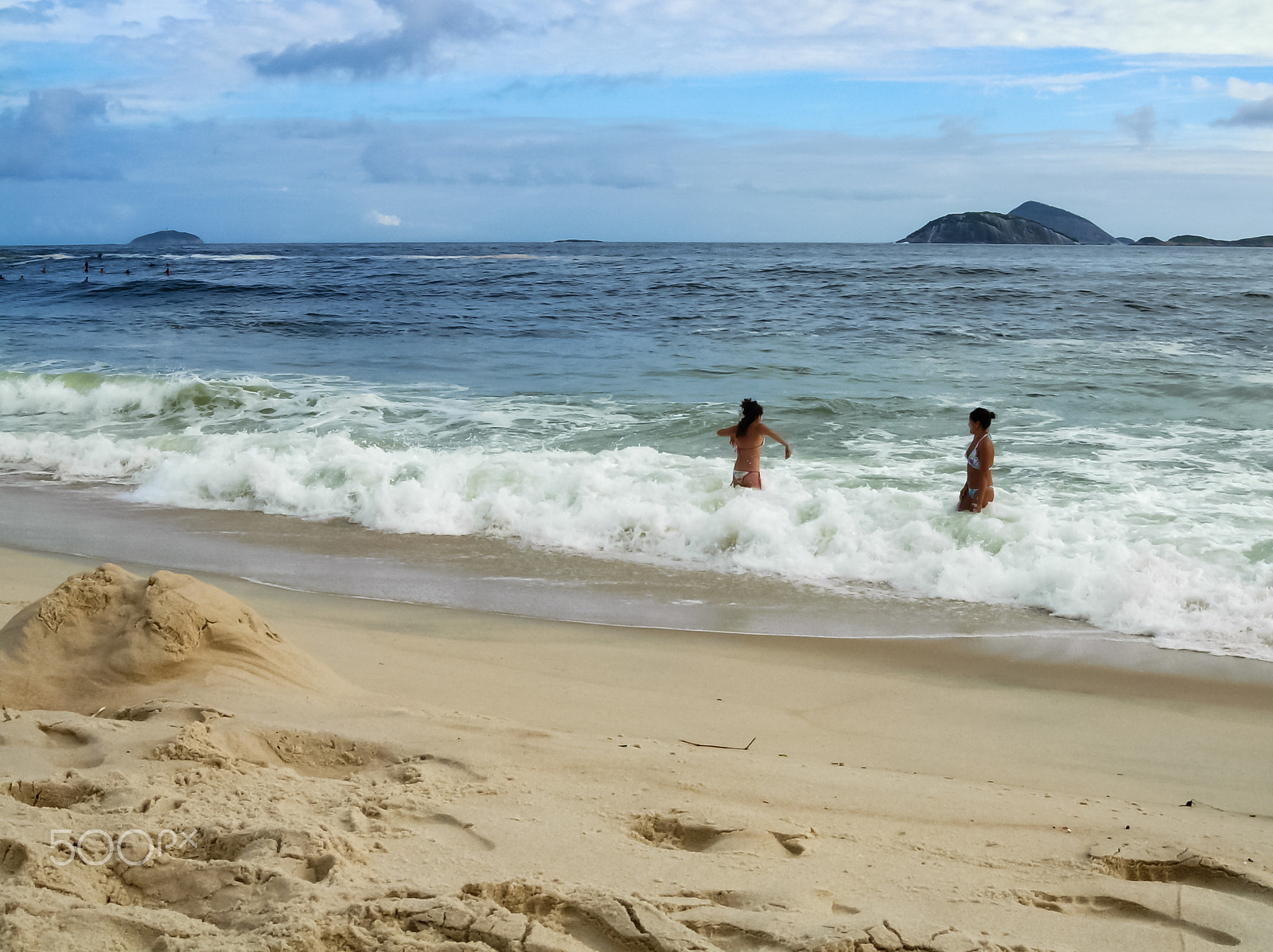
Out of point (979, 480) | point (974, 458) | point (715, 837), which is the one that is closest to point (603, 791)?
point (715, 837)

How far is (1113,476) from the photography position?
895cm

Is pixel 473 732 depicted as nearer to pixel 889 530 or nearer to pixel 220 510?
pixel 889 530

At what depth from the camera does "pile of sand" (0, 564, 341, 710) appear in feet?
12.6

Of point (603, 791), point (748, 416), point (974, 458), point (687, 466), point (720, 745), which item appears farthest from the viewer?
point (687, 466)

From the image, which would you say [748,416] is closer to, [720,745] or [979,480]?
[979,480]

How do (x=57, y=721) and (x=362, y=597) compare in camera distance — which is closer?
(x=57, y=721)

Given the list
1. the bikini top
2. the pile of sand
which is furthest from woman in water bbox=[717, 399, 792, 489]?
the pile of sand

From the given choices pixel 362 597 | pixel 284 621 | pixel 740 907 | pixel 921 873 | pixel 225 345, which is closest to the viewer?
pixel 740 907

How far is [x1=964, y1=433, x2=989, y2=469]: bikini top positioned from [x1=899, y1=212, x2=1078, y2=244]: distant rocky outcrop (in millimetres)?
108925

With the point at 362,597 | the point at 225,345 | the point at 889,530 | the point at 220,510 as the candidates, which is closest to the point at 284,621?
the point at 362,597

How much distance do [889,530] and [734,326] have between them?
15427 millimetres

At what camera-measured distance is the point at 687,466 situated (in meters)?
9.40

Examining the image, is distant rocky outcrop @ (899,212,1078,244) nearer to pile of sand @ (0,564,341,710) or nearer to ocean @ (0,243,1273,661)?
ocean @ (0,243,1273,661)

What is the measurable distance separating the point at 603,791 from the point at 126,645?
7.77 ft
